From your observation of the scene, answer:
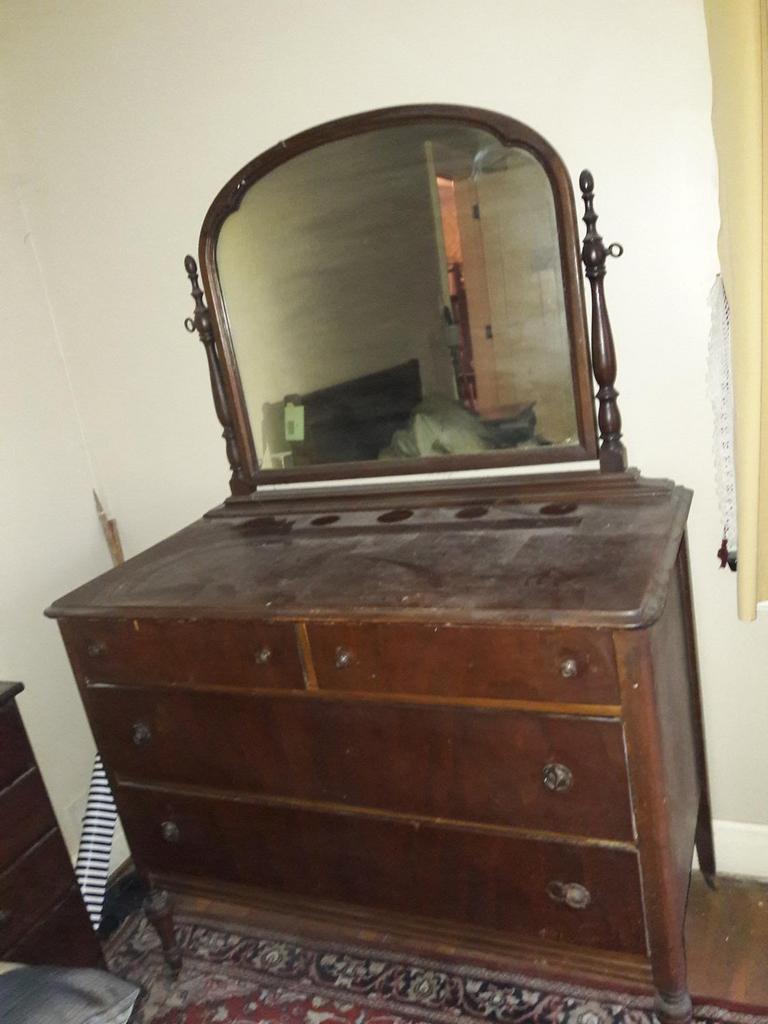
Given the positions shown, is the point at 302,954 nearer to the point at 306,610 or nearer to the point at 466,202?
the point at 306,610

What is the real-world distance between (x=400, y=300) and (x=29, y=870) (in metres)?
1.51

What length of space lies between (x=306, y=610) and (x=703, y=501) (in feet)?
3.14

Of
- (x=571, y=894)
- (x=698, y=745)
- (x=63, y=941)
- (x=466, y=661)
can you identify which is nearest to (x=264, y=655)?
(x=466, y=661)

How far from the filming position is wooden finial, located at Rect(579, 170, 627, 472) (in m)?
1.61

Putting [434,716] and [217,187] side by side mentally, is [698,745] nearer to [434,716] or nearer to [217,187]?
[434,716]

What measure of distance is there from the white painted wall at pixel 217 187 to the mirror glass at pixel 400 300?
4.8 inches

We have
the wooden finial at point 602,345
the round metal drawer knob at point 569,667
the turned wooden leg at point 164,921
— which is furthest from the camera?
the turned wooden leg at point 164,921

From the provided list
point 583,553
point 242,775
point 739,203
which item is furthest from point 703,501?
point 242,775

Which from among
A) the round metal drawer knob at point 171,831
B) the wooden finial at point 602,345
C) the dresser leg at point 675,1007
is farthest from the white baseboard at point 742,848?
the round metal drawer knob at point 171,831

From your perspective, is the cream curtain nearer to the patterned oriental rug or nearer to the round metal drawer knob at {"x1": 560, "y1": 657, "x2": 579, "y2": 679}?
the round metal drawer knob at {"x1": 560, "y1": 657, "x2": 579, "y2": 679}

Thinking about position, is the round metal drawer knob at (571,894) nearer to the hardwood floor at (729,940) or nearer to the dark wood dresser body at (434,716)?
the dark wood dresser body at (434,716)

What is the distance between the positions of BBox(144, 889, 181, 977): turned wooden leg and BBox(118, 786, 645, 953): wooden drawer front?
81mm

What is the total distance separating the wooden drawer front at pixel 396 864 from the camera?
136cm

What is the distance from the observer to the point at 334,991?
1.83 meters
